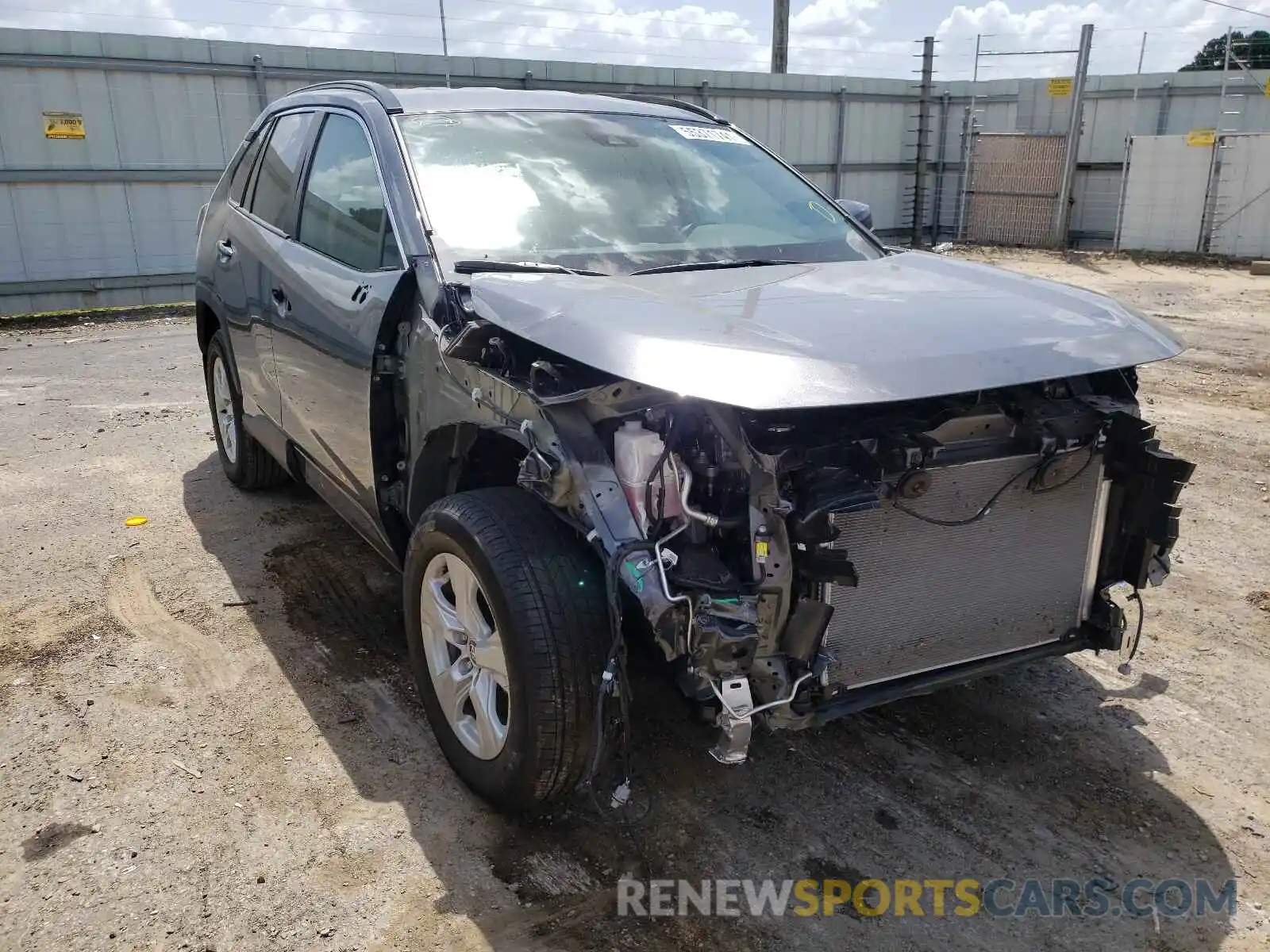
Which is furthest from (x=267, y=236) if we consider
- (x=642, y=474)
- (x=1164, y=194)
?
(x=1164, y=194)

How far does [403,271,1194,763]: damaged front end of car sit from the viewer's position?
93.5 inches

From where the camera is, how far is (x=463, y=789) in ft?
9.78

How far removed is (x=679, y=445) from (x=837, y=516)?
43 centimetres

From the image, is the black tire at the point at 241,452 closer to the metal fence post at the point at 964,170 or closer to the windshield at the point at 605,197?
the windshield at the point at 605,197

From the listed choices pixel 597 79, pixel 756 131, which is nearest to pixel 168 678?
pixel 597 79

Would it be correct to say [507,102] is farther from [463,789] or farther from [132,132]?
[132,132]

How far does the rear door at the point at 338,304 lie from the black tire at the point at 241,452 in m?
1.05

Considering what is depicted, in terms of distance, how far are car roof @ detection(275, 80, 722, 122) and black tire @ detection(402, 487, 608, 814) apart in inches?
69.5

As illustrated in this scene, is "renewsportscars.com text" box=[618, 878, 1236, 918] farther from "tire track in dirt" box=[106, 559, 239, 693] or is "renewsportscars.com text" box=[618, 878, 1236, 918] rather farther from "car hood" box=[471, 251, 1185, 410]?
"tire track in dirt" box=[106, 559, 239, 693]

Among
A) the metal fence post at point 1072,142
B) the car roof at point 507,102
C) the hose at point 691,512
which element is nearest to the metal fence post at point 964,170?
the metal fence post at point 1072,142

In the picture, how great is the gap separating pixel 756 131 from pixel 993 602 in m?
15.8

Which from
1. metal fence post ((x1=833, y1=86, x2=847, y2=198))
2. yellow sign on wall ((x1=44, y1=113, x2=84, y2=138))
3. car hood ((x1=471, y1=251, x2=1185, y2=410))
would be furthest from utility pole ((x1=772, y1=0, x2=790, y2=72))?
car hood ((x1=471, y1=251, x2=1185, y2=410))

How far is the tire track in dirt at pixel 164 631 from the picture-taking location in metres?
3.69

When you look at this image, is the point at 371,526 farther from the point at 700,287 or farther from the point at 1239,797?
the point at 1239,797
